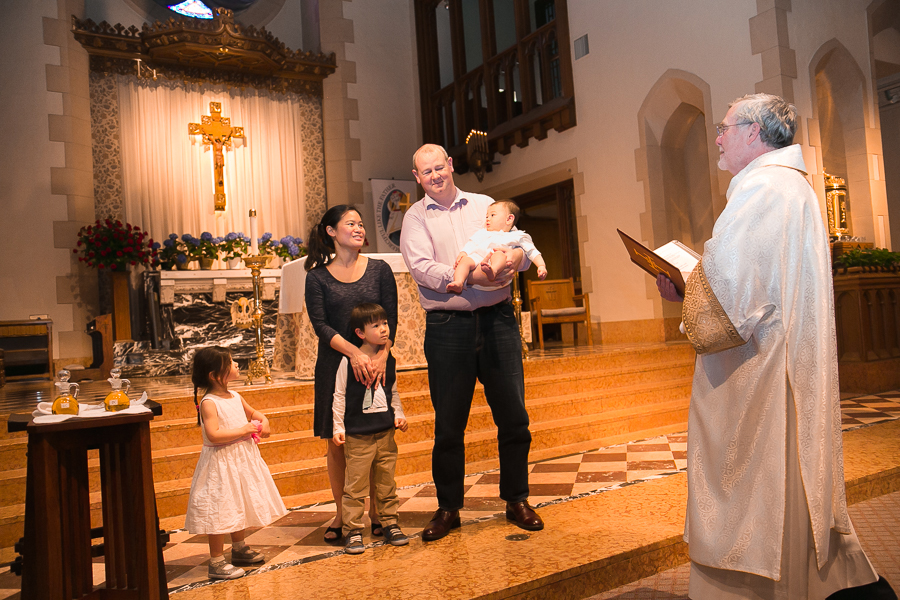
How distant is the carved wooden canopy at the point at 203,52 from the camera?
8227 mm

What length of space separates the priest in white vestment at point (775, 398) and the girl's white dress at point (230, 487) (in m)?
1.52

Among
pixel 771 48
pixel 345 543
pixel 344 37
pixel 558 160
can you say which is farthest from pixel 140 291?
pixel 771 48

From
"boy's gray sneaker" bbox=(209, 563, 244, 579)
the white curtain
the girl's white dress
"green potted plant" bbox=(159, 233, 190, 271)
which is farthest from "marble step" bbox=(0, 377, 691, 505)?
the white curtain

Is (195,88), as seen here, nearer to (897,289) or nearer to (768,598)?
(897,289)

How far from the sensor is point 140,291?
811cm

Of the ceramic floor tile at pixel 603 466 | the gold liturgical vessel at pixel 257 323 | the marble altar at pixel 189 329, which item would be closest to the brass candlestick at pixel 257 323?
the gold liturgical vessel at pixel 257 323

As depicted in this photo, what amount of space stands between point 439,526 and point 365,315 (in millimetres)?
863

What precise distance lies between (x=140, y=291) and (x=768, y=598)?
7875mm

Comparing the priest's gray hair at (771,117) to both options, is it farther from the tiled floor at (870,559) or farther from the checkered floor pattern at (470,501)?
the checkered floor pattern at (470,501)

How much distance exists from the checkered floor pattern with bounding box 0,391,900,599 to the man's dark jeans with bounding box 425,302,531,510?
1.07 ft

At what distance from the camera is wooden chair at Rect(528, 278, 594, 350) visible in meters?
7.41

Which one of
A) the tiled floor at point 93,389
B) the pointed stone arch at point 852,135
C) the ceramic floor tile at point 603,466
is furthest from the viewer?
the pointed stone arch at point 852,135

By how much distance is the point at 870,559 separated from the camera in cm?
243

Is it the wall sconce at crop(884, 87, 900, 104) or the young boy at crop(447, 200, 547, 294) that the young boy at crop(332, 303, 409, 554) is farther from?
the wall sconce at crop(884, 87, 900, 104)
